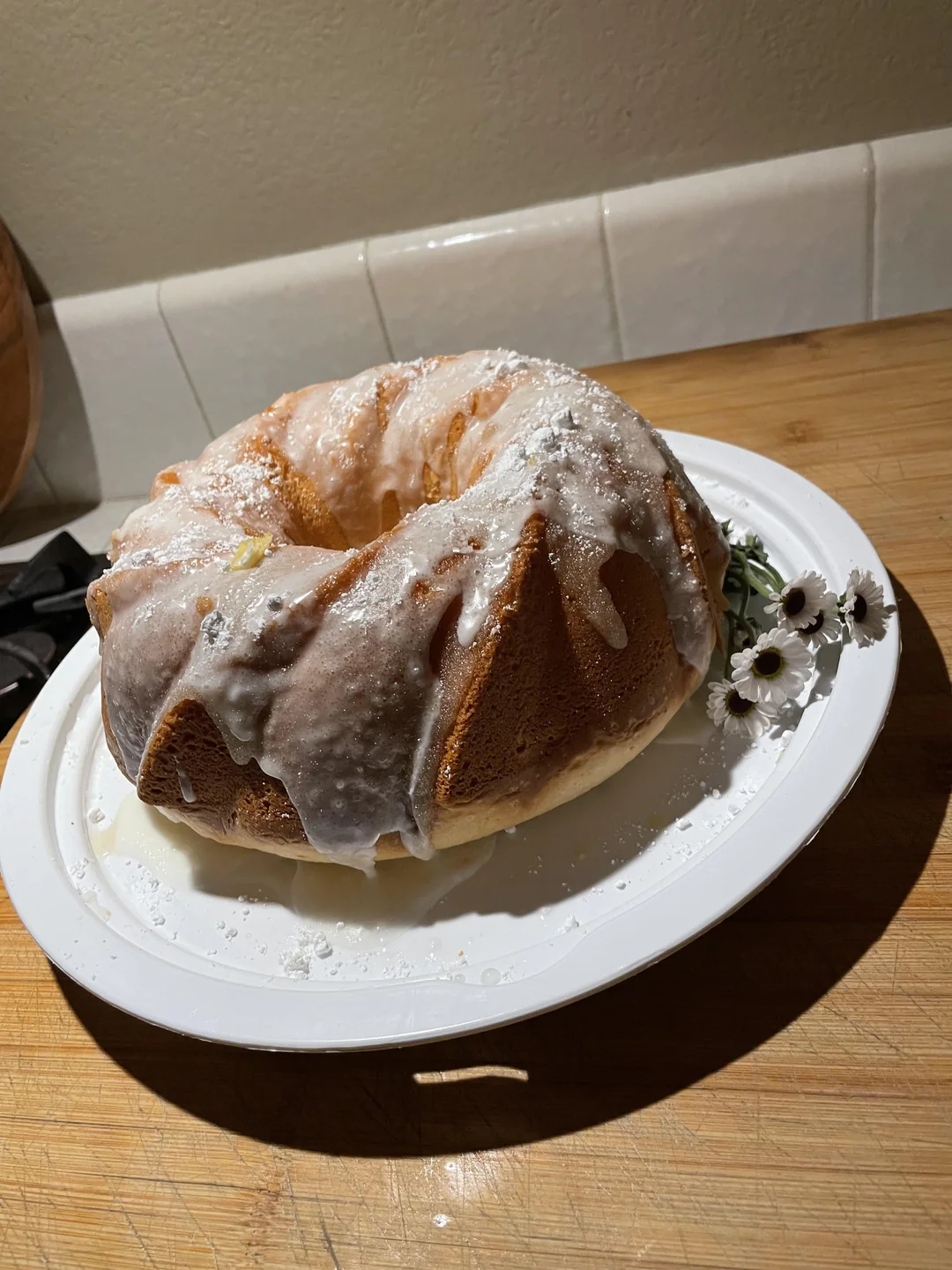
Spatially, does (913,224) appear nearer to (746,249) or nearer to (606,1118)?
(746,249)

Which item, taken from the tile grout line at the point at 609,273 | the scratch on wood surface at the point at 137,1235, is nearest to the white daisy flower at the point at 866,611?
the scratch on wood surface at the point at 137,1235

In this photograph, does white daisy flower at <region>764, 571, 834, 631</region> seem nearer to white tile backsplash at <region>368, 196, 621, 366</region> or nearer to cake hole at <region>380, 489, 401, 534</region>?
cake hole at <region>380, 489, 401, 534</region>

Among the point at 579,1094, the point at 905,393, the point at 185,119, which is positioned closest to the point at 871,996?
the point at 579,1094

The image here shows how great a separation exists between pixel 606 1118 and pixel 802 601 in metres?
0.44

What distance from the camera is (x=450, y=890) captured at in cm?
→ 74

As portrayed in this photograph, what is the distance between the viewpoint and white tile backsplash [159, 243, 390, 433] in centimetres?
181

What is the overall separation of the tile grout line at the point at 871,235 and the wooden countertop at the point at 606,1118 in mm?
1136

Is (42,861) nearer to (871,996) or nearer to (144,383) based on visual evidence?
(871,996)

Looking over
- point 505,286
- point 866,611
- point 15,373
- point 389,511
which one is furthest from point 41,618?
point 866,611

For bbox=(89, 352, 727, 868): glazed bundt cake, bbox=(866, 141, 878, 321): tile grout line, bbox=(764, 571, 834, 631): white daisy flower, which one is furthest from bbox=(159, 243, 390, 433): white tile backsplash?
bbox=(764, 571, 834, 631): white daisy flower

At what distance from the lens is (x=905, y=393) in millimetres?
1144

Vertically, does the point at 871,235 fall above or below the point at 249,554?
below

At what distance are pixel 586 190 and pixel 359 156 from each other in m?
0.43

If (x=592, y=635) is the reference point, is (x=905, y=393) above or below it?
below
